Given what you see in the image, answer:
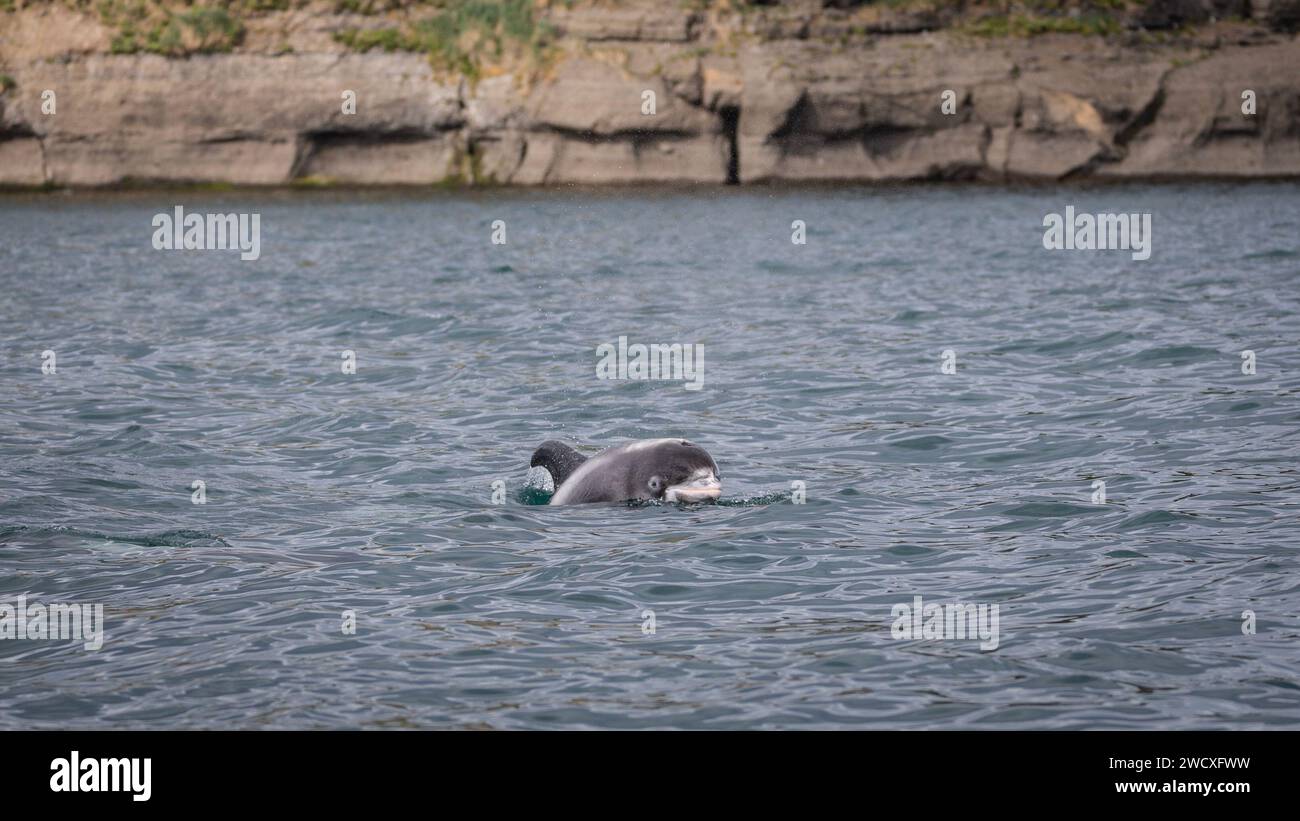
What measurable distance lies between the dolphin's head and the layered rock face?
42121 mm

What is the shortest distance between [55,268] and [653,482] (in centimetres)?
2245

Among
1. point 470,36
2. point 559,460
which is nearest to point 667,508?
point 559,460

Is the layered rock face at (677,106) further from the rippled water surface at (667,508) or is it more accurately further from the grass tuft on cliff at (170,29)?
the rippled water surface at (667,508)

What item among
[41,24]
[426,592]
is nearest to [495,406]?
[426,592]

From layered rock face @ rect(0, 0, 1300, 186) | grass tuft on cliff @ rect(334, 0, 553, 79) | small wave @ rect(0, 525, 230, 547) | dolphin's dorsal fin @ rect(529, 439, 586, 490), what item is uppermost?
grass tuft on cliff @ rect(334, 0, 553, 79)

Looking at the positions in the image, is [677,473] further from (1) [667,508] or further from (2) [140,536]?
(2) [140,536]

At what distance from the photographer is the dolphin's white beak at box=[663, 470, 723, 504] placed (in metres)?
10.4

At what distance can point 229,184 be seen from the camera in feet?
175

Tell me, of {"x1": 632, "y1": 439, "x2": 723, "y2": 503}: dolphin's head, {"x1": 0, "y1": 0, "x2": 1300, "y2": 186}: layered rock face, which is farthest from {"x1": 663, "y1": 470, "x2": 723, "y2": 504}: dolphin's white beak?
{"x1": 0, "y1": 0, "x2": 1300, "y2": 186}: layered rock face

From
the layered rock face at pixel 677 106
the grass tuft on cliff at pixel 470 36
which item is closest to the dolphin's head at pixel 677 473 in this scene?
the layered rock face at pixel 677 106

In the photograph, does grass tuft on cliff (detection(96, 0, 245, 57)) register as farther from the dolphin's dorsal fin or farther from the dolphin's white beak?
the dolphin's white beak

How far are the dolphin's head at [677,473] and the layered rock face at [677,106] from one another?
42121 mm

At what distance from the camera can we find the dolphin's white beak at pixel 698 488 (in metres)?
10.4
